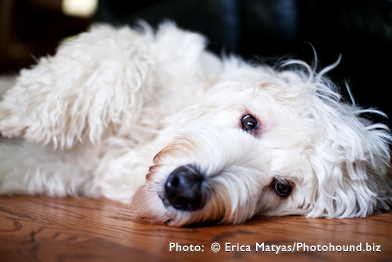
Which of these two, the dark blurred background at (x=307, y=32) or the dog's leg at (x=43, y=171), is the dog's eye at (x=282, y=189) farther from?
the dog's leg at (x=43, y=171)

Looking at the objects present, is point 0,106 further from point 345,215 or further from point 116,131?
point 345,215

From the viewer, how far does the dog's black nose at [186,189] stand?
1103mm

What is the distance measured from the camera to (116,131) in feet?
5.96

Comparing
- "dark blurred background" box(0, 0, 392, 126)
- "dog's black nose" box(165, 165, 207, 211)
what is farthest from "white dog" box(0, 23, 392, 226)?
"dark blurred background" box(0, 0, 392, 126)

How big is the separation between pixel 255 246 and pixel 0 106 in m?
1.55

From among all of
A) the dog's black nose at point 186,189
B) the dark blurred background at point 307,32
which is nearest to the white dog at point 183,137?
the dog's black nose at point 186,189

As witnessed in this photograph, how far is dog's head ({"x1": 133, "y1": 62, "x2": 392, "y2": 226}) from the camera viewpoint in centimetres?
117

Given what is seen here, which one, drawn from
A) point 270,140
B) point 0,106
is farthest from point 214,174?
point 0,106

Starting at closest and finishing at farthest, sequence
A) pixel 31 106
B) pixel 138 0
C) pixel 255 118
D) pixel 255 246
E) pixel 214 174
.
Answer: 1. pixel 255 246
2. pixel 214 174
3. pixel 255 118
4. pixel 31 106
5. pixel 138 0

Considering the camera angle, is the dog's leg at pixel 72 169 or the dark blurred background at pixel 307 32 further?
the dark blurred background at pixel 307 32

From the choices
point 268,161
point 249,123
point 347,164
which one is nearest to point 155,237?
point 268,161

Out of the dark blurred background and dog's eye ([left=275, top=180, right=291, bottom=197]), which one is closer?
dog's eye ([left=275, top=180, right=291, bottom=197])

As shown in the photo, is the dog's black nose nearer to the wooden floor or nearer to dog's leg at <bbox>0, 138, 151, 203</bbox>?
the wooden floor

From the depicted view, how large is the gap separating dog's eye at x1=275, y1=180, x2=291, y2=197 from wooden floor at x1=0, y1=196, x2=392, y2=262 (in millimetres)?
114
